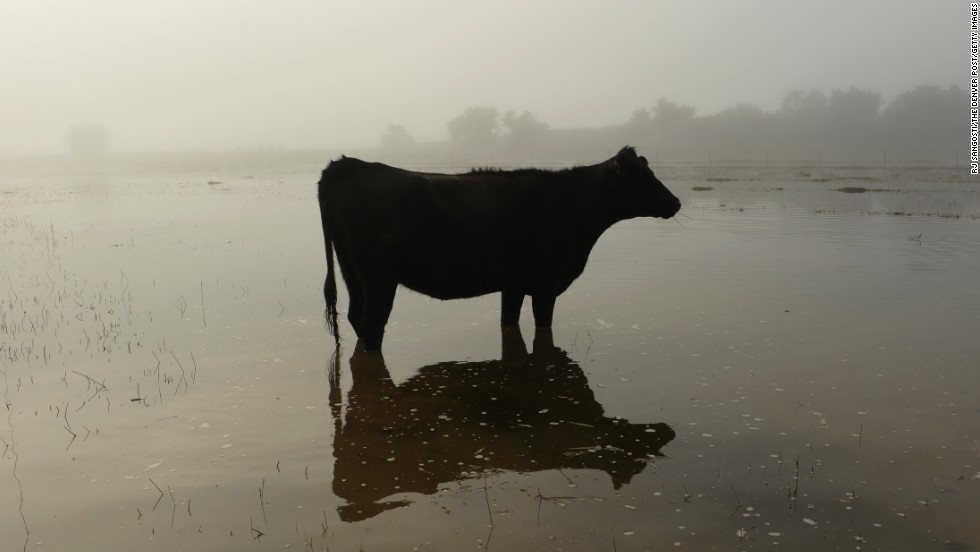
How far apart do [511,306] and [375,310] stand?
5.86ft

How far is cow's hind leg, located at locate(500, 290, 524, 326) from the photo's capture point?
8.80m

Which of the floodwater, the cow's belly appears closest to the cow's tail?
the floodwater

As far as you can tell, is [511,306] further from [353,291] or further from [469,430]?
[469,430]

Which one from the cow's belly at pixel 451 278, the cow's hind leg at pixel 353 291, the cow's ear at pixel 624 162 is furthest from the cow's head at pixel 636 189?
the cow's hind leg at pixel 353 291

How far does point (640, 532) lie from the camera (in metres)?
4.17

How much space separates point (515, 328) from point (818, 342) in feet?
10.7

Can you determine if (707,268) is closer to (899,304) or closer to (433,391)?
(899,304)

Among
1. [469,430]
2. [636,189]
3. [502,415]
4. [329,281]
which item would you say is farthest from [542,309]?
[469,430]

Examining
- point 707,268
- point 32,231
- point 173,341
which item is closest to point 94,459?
point 173,341

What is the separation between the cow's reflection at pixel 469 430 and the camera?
495 centimetres

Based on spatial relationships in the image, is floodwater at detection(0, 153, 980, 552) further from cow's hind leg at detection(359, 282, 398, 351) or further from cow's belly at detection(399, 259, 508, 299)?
cow's belly at detection(399, 259, 508, 299)

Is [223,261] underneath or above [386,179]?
underneath

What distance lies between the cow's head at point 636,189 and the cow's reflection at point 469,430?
7.82 feet

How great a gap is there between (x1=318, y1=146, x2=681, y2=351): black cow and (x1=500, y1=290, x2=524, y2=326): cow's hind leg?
1cm
